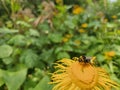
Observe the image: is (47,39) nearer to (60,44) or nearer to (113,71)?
(60,44)

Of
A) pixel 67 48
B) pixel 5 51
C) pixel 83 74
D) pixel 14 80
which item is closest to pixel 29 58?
pixel 5 51

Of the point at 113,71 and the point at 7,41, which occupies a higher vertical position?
the point at 7,41

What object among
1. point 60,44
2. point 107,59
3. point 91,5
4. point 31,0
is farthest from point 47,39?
point 31,0

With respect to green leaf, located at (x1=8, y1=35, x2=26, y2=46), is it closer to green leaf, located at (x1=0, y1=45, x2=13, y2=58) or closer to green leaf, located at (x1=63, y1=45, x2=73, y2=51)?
green leaf, located at (x1=0, y1=45, x2=13, y2=58)

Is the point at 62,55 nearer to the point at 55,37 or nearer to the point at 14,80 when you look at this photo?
the point at 55,37

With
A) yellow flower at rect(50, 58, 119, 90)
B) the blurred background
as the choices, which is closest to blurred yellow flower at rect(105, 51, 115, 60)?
the blurred background

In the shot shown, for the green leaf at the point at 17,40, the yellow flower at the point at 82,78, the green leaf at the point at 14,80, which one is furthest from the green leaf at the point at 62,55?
the yellow flower at the point at 82,78

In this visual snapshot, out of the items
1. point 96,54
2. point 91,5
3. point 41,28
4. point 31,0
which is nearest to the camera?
point 96,54
